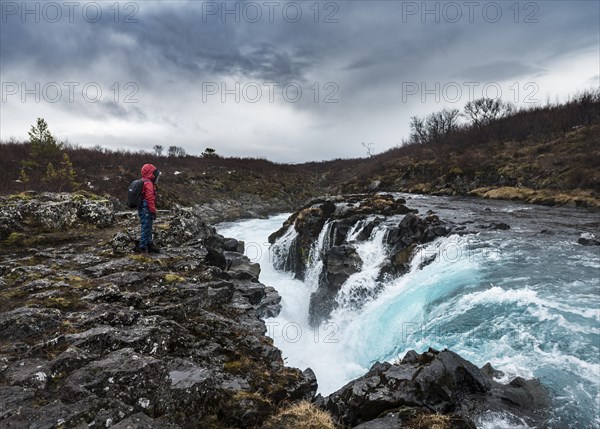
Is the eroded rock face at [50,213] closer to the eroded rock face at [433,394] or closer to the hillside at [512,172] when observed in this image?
the eroded rock face at [433,394]

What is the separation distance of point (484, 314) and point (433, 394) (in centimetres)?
592

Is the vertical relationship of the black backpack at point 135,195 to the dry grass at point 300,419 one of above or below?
above

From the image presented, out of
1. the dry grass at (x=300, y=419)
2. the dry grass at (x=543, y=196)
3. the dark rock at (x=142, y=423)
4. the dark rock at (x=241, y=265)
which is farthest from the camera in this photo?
the dry grass at (x=543, y=196)

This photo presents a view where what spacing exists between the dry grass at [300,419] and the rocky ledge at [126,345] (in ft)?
0.59

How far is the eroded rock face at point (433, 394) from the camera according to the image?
5105mm

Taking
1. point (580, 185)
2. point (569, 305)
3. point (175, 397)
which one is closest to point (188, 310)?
point (175, 397)

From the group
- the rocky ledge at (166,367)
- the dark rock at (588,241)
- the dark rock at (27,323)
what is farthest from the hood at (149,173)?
the dark rock at (588,241)

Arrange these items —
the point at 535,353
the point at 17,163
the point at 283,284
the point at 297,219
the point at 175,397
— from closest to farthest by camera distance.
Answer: the point at 175,397, the point at 535,353, the point at 283,284, the point at 297,219, the point at 17,163

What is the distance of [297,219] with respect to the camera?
24547mm

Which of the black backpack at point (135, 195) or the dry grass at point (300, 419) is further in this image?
the black backpack at point (135, 195)

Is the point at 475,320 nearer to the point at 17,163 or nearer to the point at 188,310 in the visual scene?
the point at 188,310

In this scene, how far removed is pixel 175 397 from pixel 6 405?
184 centimetres

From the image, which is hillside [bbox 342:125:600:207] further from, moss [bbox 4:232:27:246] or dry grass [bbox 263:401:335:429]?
moss [bbox 4:232:27:246]

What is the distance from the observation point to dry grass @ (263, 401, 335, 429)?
178 inches
